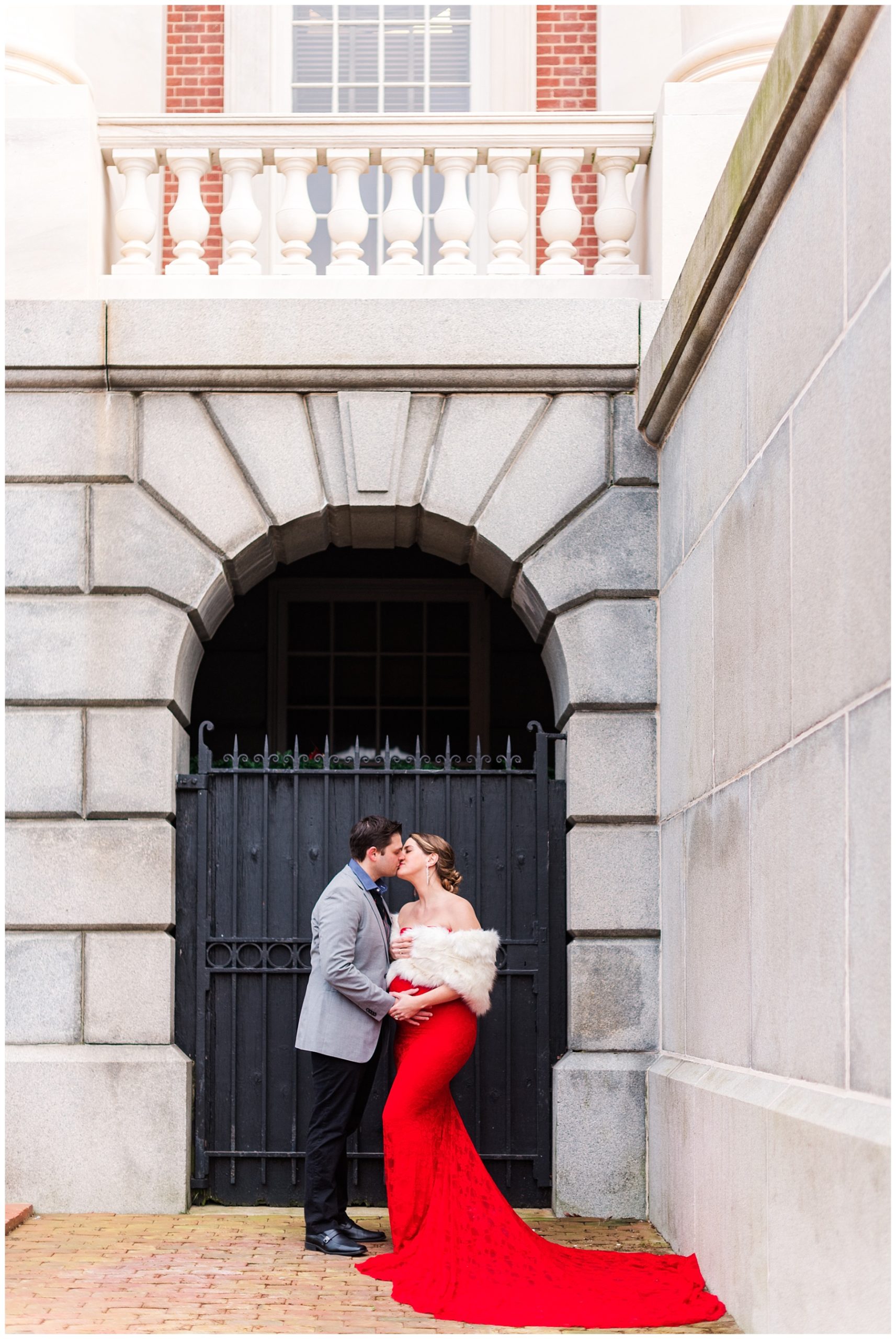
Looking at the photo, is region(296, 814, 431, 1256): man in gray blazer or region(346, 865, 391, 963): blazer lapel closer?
region(296, 814, 431, 1256): man in gray blazer

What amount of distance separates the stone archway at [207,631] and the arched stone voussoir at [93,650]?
1 centimetres

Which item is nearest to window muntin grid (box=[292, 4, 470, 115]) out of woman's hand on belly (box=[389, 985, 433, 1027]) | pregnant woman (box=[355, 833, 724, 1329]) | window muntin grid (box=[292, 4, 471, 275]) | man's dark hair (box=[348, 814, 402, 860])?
window muntin grid (box=[292, 4, 471, 275])

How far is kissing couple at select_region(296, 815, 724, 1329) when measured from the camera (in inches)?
221

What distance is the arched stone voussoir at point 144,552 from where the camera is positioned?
7.25 meters

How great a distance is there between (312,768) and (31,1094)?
2062mm

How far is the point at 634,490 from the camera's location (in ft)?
24.0

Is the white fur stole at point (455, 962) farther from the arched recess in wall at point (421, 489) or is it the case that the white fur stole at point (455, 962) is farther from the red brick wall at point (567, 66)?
the red brick wall at point (567, 66)

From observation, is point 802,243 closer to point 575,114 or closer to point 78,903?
point 575,114

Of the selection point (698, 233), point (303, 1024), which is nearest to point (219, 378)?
point (698, 233)

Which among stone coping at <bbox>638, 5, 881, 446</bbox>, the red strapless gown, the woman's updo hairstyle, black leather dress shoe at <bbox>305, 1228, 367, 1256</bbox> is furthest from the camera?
the woman's updo hairstyle

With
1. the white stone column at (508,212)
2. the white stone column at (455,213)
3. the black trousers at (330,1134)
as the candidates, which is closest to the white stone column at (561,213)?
the white stone column at (508,212)

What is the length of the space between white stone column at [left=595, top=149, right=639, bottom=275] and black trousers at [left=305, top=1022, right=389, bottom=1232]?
4105 millimetres

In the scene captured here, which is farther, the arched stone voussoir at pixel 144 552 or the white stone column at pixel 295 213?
the white stone column at pixel 295 213

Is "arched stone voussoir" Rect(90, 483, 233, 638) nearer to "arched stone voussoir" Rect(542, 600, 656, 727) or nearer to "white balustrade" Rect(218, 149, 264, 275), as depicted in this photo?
"white balustrade" Rect(218, 149, 264, 275)
